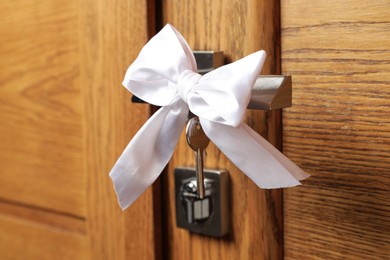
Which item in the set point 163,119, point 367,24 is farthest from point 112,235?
point 367,24

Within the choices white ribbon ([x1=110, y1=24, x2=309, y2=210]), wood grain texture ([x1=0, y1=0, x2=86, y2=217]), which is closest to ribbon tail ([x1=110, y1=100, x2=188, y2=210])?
white ribbon ([x1=110, y1=24, x2=309, y2=210])

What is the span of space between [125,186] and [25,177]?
282 millimetres

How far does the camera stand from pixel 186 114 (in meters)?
0.48

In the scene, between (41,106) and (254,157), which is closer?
(254,157)

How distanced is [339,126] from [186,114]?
0.11 meters

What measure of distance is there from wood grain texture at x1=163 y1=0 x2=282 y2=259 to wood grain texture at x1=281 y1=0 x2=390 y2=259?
0.01 metres

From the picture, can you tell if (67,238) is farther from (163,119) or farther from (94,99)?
(163,119)

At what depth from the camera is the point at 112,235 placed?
0.63 m

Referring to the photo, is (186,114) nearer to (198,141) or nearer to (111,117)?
(198,141)

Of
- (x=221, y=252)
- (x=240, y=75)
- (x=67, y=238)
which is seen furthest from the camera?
(x=67, y=238)

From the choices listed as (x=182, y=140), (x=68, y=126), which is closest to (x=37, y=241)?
(x=68, y=126)

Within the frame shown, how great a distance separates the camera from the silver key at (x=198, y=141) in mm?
476

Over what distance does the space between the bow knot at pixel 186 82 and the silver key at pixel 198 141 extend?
30 millimetres

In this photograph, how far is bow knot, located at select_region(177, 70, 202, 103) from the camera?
0.45 m
